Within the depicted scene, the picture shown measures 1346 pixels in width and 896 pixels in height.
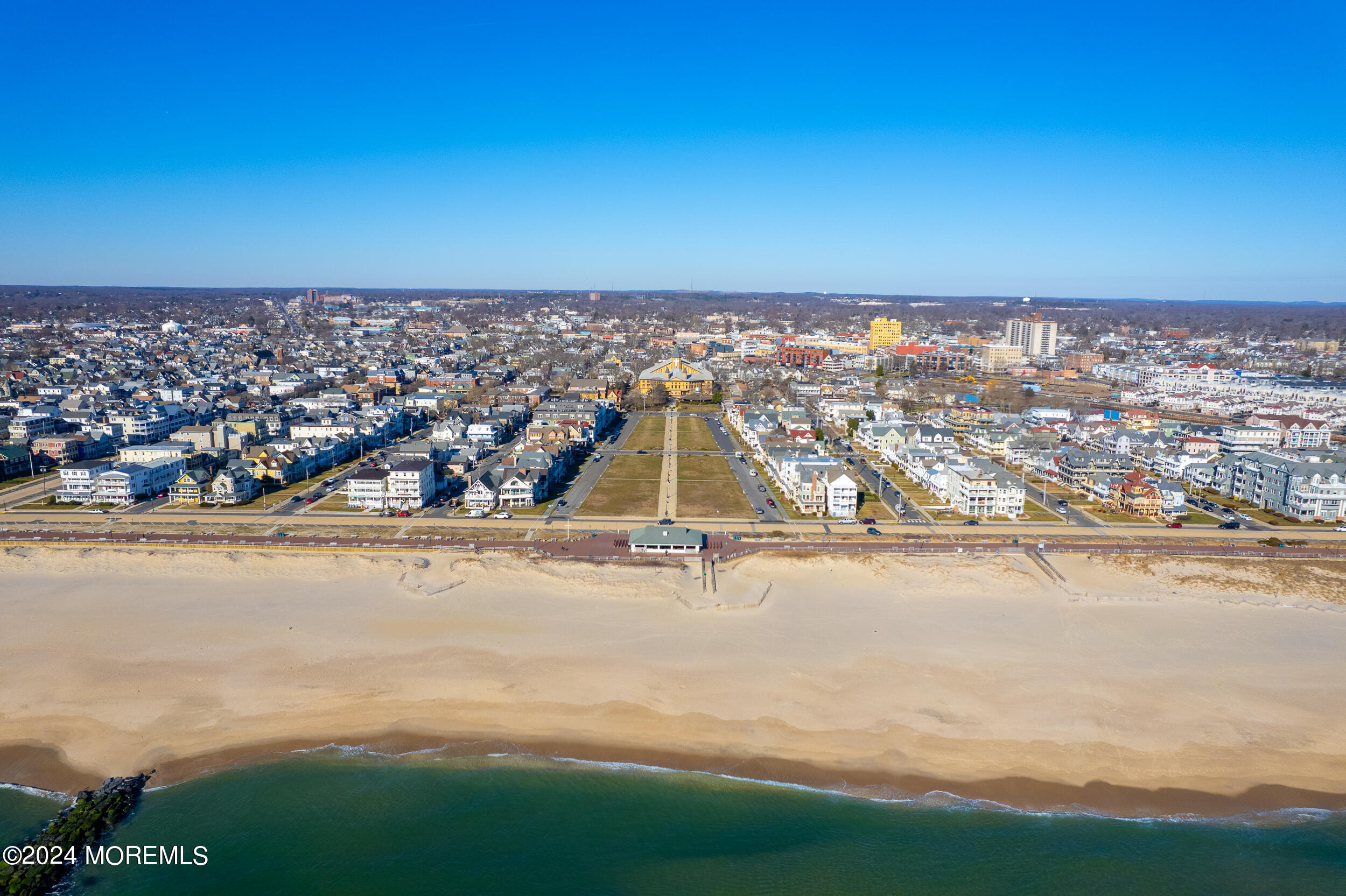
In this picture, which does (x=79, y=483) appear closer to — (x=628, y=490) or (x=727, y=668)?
(x=628, y=490)

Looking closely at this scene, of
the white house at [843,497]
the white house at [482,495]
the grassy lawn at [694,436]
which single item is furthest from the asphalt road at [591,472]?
the white house at [843,497]

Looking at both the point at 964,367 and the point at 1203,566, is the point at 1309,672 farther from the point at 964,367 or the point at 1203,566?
the point at 964,367

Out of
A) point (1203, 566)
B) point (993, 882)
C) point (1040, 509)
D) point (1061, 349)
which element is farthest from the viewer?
point (1061, 349)

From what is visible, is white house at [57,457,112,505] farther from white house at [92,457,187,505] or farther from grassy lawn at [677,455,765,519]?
grassy lawn at [677,455,765,519]

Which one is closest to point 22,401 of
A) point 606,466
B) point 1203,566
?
point 606,466

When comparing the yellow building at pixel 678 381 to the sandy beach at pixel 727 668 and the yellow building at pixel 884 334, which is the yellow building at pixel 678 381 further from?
the sandy beach at pixel 727 668

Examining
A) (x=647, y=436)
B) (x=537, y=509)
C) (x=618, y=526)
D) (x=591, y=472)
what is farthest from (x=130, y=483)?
(x=647, y=436)

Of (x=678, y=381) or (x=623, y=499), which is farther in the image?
(x=678, y=381)
